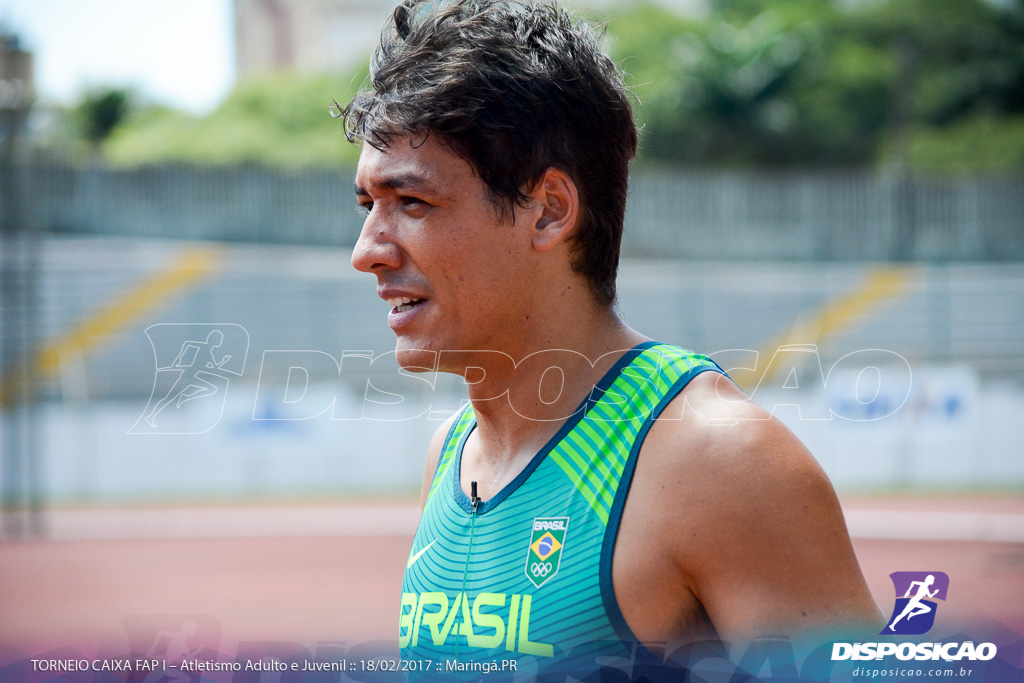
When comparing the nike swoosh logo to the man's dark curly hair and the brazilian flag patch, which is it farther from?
the man's dark curly hair

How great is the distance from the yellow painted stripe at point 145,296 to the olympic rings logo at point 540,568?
66.3ft

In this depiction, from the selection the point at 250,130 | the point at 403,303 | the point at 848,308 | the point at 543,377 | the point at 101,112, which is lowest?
the point at 543,377

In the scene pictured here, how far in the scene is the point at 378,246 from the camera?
5.77 feet

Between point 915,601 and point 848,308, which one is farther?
point 848,308

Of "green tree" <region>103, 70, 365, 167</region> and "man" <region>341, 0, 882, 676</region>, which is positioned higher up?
"green tree" <region>103, 70, 365, 167</region>

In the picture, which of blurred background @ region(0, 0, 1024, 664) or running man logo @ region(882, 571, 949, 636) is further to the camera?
blurred background @ region(0, 0, 1024, 664)

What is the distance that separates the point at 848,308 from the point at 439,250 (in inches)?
745

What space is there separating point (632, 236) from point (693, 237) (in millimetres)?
1253

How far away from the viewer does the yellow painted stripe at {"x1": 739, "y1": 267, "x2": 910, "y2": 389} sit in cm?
1928

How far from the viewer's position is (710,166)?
3253 centimetres

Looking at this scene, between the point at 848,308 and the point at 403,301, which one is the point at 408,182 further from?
the point at 848,308

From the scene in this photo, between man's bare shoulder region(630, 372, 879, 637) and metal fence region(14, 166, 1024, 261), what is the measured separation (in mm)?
18440

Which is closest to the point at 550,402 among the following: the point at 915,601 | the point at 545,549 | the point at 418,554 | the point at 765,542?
the point at 545,549

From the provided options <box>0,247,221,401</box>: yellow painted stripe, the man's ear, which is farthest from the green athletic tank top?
<box>0,247,221,401</box>: yellow painted stripe
